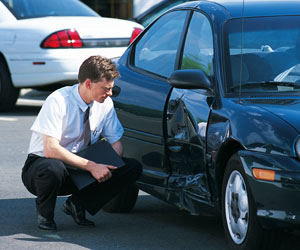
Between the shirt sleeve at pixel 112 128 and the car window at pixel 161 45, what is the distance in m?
0.42

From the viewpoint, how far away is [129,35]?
1259cm

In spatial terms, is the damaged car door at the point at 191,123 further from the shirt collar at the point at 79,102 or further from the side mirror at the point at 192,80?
the shirt collar at the point at 79,102

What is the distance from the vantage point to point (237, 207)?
5.08 metres

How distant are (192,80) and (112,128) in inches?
38.1

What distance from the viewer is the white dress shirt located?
19.5ft

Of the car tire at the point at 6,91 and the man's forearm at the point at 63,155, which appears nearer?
the man's forearm at the point at 63,155

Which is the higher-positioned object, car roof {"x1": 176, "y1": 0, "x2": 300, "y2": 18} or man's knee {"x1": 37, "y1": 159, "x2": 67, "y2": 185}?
car roof {"x1": 176, "y1": 0, "x2": 300, "y2": 18}

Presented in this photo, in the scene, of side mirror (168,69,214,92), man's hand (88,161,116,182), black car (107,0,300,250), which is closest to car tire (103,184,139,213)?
black car (107,0,300,250)

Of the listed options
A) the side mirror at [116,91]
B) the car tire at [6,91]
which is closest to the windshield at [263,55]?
the side mirror at [116,91]

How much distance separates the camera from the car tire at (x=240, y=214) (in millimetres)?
4887

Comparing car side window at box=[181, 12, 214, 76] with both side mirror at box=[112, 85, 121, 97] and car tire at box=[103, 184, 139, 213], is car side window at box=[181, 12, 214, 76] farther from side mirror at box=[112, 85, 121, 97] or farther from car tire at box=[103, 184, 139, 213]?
car tire at box=[103, 184, 139, 213]

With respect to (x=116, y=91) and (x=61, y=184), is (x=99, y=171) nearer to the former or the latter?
(x=61, y=184)

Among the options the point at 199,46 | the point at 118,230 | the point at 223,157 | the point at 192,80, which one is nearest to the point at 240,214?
the point at 223,157

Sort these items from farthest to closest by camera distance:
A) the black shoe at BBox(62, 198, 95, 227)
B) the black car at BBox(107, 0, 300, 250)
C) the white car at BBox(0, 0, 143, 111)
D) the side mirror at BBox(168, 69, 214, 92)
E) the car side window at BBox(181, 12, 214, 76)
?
the white car at BBox(0, 0, 143, 111) < the black shoe at BBox(62, 198, 95, 227) < the car side window at BBox(181, 12, 214, 76) < the side mirror at BBox(168, 69, 214, 92) < the black car at BBox(107, 0, 300, 250)
